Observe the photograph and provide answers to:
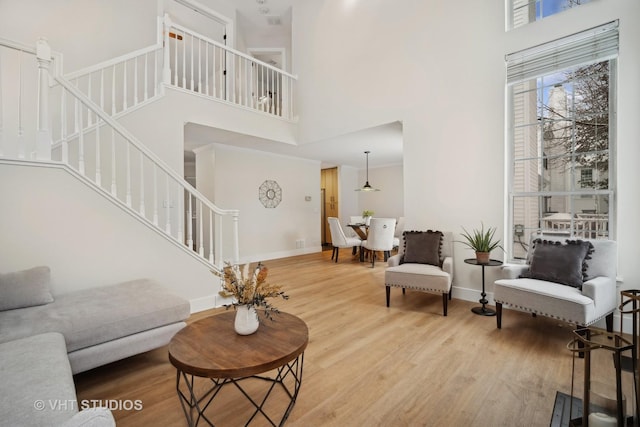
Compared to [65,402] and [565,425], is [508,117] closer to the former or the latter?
[565,425]

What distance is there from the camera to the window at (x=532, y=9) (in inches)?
122

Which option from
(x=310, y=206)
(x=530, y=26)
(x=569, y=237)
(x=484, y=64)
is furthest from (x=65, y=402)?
(x=310, y=206)

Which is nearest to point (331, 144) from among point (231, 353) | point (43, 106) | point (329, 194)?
point (329, 194)

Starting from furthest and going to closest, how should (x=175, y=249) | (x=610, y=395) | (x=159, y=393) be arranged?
1. (x=175, y=249)
2. (x=159, y=393)
3. (x=610, y=395)

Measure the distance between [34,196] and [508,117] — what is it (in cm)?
475

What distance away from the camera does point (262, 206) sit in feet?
22.0

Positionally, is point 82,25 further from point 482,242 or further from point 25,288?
point 482,242

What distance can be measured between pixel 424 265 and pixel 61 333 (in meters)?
3.35

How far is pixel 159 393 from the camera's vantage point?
6.13 feet

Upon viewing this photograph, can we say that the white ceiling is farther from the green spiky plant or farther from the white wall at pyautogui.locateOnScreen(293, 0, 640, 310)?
the green spiky plant

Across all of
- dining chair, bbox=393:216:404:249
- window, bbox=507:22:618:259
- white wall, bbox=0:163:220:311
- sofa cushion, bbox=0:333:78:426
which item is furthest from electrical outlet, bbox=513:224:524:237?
sofa cushion, bbox=0:333:78:426

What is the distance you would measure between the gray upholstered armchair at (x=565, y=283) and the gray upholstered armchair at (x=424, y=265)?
1.78ft

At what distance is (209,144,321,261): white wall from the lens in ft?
20.1

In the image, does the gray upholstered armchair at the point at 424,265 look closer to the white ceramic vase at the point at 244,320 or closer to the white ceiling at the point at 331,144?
the white ceiling at the point at 331,144
